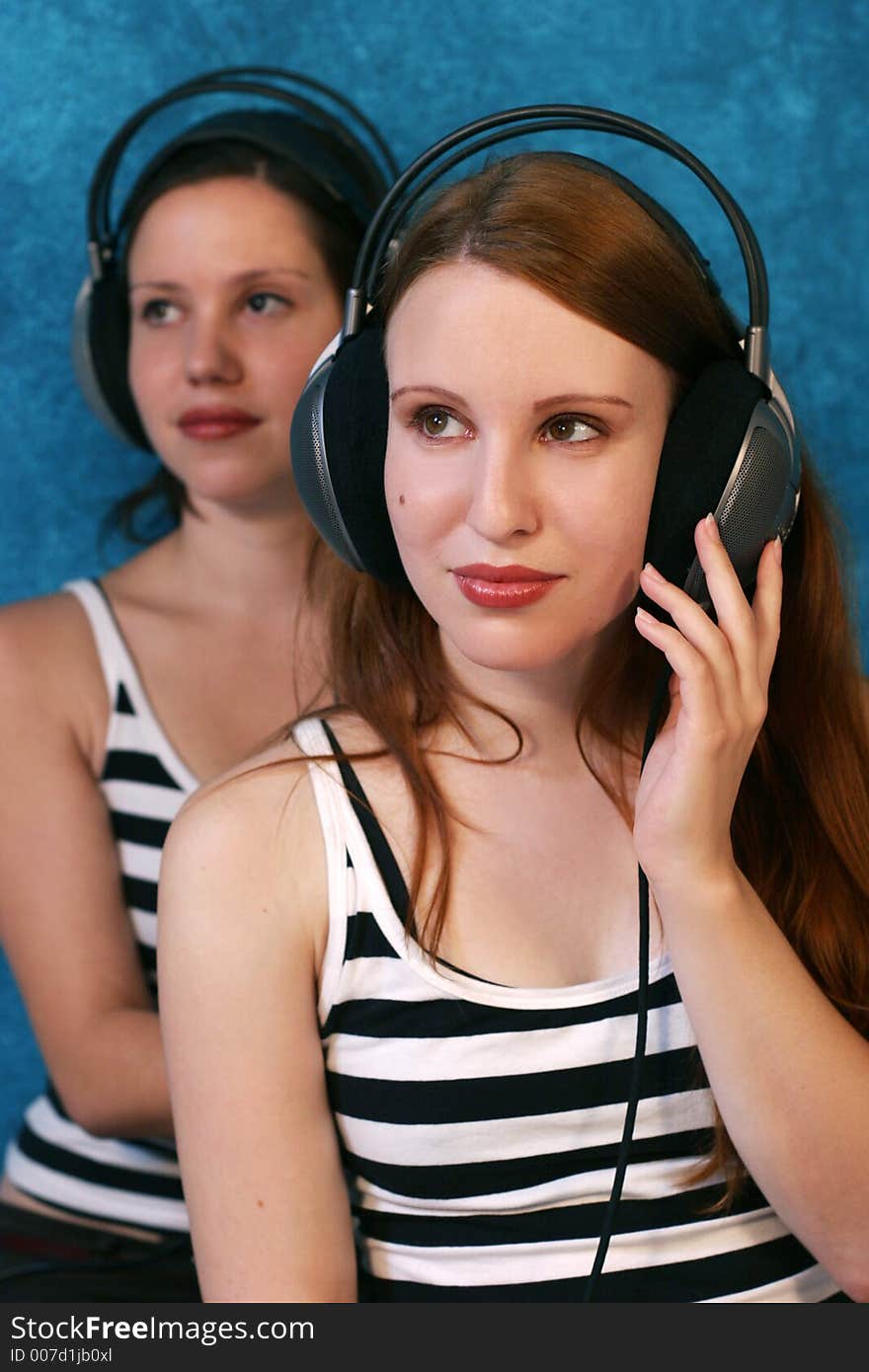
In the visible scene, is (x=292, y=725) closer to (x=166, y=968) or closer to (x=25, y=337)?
(x=166, y=968)

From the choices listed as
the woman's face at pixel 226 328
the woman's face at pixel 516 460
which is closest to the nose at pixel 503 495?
the woman's face at pixel 516 460

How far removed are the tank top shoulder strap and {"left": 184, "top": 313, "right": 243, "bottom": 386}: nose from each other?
0.28 m

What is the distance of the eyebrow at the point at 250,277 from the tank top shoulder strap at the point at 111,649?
34 cm

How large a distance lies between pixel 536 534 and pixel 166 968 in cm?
43

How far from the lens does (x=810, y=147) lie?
5.76 feet

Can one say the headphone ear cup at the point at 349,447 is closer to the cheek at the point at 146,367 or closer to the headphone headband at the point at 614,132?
the headphone headband at the point at 614,132

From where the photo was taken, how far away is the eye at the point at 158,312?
166 centimetres

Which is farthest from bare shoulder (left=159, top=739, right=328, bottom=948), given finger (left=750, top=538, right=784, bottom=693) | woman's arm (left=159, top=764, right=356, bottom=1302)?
finger (left=750, top=538, right=784, bottom=693)

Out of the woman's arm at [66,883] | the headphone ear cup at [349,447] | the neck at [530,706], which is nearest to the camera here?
the headphone ear cup at [349,447]

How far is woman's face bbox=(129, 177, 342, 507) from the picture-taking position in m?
1.60

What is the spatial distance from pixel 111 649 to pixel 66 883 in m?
0.26

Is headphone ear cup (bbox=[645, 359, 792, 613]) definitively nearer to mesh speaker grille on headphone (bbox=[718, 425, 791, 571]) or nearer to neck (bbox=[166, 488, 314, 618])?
mesh speaker grille on headphone (bbox=[718, 425, 791, 571])

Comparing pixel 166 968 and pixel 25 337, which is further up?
pixel 25 337

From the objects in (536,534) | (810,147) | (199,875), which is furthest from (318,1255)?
(810,147)
